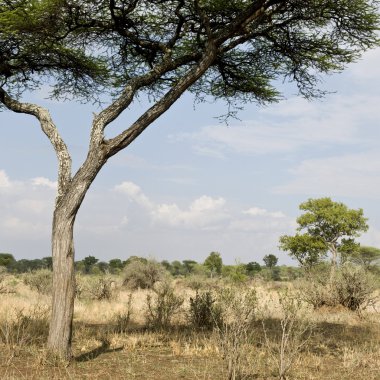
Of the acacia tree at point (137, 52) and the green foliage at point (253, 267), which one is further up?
the acacia tree at point (137, 52)

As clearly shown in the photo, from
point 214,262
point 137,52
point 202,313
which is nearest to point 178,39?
point 137,52

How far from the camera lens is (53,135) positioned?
981cm

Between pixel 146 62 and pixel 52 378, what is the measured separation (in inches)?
322

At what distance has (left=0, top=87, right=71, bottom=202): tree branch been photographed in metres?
9.17

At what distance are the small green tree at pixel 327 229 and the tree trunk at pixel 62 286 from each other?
2635cm

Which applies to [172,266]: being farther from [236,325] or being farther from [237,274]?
[236,325]

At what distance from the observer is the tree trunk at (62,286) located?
28.3 ft

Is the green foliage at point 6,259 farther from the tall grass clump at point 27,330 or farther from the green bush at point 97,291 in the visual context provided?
the tall grass clump at point 27,330

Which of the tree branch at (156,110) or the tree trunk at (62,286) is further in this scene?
the tree branch at (156,110)

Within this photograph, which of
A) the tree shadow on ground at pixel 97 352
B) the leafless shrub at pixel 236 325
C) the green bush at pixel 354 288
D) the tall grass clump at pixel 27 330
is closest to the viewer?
the leafless shrub at pixel 236 325

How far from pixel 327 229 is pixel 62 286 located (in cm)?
2780

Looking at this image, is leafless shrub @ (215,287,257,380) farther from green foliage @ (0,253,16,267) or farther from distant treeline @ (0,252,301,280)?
green foliage @ (0,253,16,267)

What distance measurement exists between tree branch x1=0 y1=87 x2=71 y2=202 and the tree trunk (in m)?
0.55

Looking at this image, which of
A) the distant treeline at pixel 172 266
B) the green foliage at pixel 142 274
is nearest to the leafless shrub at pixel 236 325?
the green foliage at pixel 142 274
